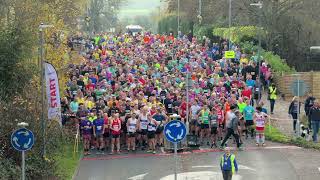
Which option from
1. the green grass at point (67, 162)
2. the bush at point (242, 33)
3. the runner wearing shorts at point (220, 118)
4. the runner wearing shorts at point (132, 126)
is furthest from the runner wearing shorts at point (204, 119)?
the bush at point (242, 33)

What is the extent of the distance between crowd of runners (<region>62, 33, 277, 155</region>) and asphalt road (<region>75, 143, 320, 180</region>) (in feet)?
3.15

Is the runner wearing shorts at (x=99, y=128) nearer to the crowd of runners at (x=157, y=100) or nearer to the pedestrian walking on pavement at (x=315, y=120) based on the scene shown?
the crowd of runners at (x=157, y=100)

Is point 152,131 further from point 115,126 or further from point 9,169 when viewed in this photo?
point 9,169

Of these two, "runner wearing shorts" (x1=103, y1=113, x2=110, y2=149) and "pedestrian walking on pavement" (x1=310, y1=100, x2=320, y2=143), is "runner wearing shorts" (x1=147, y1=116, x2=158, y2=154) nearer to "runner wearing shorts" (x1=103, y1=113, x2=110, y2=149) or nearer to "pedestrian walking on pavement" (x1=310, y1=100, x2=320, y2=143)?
"runner wearing shorts" (x1=103, y1=113, x2=110, y2=149)

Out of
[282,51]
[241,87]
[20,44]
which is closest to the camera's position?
[20,44]

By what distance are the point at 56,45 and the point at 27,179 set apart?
1052cm

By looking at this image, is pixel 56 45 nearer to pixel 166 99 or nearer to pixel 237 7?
pixel 166 99

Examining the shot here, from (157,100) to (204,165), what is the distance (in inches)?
253

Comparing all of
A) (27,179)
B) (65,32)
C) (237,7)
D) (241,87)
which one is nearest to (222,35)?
(237,7)

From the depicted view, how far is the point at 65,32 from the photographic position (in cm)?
2930

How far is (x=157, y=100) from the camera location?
27.8 m

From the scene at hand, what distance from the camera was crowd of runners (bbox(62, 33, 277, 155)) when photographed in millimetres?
24281

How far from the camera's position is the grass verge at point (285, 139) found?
24.9 m

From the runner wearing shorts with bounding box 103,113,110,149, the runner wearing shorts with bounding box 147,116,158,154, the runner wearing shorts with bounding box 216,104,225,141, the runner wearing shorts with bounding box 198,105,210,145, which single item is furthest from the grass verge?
the runner wearing shorts with bounding box 103,113,110,149
